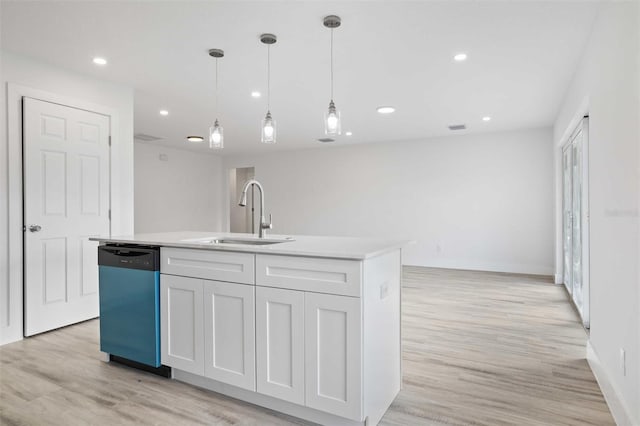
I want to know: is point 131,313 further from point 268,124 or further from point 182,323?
point 268,124

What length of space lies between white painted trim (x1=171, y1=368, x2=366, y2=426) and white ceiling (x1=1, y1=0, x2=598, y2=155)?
93.7 inches

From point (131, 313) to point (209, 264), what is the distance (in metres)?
0.78

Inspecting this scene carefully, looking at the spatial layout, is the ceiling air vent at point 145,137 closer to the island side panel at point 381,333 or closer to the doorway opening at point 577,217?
the island side panel at point 381,333

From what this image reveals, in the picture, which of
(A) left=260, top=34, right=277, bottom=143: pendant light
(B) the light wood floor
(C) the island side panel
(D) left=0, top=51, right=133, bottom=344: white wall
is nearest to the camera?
(C) the island side panel

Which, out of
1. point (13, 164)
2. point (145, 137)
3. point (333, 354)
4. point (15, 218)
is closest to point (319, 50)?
point (333, 354)

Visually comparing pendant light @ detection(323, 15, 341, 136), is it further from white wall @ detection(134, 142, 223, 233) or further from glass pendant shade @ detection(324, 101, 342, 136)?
white wall @ detection(134, 142, 223, 233)

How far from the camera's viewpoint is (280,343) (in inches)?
77.6

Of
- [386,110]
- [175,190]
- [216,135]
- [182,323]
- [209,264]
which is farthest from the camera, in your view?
[175,190]

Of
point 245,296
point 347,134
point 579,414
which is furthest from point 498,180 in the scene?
point 245,296

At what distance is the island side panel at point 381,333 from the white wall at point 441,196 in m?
5.05

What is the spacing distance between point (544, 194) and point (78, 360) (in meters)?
6.63

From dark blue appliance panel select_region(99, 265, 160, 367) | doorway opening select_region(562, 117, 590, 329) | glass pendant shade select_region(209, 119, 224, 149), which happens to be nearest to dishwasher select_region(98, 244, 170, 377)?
dark blue appliance panel select_region(99, 265, 160, 367)

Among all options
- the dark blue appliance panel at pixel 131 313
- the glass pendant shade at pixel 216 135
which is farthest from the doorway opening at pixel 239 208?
the dark blue appliance panel at pixel 131 313

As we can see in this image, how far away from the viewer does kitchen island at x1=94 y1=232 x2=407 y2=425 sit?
5.87 feet
